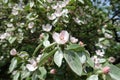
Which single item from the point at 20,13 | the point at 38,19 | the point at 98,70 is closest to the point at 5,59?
the point at 20,13

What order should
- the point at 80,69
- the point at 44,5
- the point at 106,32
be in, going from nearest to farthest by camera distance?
the point at 80,69 < the point at 44,5 < the point at 106,32

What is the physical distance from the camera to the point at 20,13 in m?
2.92

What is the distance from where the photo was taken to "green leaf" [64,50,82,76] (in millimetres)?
1619

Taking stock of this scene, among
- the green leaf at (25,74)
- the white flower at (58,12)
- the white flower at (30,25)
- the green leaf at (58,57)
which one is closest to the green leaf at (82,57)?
the green leaf at (58,57)

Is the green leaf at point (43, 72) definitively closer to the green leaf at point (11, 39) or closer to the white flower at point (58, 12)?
the white flower at point (58, 12)

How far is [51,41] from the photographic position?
7.92 ft

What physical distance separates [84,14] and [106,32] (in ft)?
1.06

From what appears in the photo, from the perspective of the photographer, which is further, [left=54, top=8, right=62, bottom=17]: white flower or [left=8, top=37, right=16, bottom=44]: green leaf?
[left=8, top=37, right=16, bottom=44]: green leaf

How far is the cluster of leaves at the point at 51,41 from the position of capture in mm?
1704

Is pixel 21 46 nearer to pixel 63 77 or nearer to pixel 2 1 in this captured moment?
pixel 2 1

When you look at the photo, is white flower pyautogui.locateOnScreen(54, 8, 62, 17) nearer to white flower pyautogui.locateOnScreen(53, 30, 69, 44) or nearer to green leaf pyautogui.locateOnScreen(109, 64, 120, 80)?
white flower pyautogui.locateOnScreen(53, 30, 69, 44)

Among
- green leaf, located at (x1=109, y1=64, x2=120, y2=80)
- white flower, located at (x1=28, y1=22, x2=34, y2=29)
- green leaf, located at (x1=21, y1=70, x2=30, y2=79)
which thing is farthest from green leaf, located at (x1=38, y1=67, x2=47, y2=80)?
white flower, located at (x1=28, y1=22, x2=34, y2=29)

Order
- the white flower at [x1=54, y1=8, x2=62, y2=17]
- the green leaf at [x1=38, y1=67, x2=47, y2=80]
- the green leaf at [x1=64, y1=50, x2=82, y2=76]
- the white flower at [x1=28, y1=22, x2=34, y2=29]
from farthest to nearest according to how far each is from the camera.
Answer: the white flower at [x1=28, y1=22, x2=34, y2=29]
the white flower at [x1=54, y1=8, x2=62, y2=17]
the green leaf at [x1=38, y1=67, x2=47, y2=80]
the green leaf at [x1=64, y1=50, x2=82, y2=76]

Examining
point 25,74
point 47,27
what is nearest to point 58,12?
point 47,27
